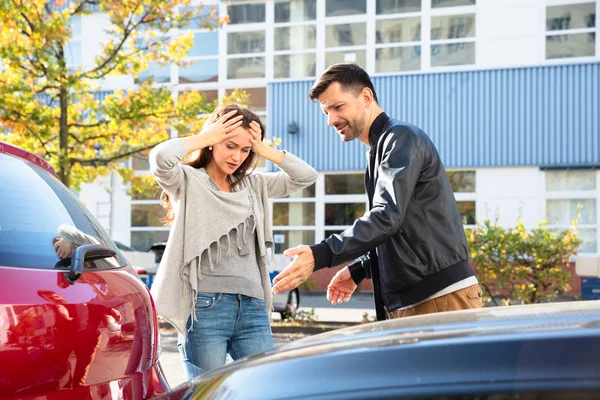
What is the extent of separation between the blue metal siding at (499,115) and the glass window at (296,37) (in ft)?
6.20

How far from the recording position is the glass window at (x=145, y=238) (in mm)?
26344

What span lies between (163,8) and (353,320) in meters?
6.24

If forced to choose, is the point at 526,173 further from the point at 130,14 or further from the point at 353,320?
the point at 130,14

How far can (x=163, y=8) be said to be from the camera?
14.4m

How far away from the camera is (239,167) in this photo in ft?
13.7

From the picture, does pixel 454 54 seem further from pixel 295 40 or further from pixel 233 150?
pixel 233 150

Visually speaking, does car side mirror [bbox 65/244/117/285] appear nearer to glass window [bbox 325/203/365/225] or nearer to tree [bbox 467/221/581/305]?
tree [bbox 467/221/581/305]

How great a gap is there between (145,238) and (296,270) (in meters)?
23.8

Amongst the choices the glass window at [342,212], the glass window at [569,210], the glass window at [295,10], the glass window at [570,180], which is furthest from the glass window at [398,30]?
the glass window at [569,210]

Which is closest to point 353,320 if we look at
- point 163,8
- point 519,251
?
point 519,251

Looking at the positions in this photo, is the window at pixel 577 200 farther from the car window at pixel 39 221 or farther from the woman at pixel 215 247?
the car window at pixel 39 221

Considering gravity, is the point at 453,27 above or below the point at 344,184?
above

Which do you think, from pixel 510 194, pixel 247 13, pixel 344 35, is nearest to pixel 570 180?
pixel 510 194

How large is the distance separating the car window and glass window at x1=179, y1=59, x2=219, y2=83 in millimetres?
23273
